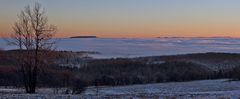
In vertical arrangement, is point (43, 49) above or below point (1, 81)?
above

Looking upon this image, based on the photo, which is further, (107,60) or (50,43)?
(107,60)

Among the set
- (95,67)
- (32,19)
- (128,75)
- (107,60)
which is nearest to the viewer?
(32,19)

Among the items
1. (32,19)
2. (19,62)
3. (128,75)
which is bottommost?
(128,75)

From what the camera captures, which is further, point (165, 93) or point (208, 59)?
point (208, 59)

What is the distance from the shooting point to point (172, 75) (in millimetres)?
69500

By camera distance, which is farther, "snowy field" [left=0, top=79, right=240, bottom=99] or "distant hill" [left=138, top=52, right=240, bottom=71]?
"distant hill" [left=138, top=52, right=240, bottom=71]

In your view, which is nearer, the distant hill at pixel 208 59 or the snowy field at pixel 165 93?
the snowy field at pixel 165 93

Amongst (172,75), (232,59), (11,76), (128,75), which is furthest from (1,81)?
(232,59)

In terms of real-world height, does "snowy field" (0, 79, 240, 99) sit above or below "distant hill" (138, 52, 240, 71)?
above

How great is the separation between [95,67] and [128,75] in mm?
6703

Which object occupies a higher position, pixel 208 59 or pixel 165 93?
pixel 165 93

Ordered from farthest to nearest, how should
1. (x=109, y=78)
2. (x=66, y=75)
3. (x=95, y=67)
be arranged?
(x=95, y=67), (x=109, y=78), (x=66, y=75)

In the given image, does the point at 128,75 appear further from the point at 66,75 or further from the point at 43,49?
the point at 43,49

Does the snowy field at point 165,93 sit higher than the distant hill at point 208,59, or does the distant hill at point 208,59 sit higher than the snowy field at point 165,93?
the snowy field at point 165,93
